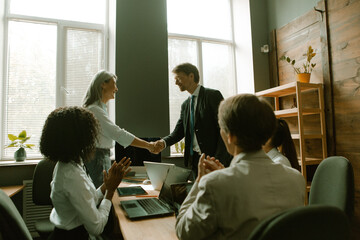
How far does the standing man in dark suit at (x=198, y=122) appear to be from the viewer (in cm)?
250

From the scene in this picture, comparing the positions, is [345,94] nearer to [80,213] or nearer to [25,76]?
[80,213]

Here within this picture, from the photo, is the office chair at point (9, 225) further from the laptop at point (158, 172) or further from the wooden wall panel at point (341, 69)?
the wooden wall panel at point (341, 69)

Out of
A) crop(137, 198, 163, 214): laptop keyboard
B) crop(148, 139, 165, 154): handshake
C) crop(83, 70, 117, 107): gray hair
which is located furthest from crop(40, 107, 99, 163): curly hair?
crop(148, 139, 165, 154): handshake

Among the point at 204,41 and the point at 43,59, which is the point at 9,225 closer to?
the point at 43,59

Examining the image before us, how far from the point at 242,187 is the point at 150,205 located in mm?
795

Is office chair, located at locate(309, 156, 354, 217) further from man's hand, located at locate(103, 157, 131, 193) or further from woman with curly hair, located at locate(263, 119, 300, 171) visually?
man's hand, located at locate(103, 157, 131, 193)

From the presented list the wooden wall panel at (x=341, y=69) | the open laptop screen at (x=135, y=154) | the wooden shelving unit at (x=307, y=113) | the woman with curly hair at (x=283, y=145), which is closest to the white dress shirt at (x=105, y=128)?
the open laptop screen at (x=135, y=154)

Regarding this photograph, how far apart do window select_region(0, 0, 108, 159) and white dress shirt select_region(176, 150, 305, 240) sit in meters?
2.91

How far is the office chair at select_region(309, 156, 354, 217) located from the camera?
1.25 metres

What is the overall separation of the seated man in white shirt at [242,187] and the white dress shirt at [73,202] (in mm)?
483

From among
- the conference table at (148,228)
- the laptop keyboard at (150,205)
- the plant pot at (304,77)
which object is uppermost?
the plant pot at (304,77)

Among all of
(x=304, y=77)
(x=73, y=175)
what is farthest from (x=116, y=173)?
(x=304, y=77)

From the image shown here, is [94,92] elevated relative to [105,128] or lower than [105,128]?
elevated

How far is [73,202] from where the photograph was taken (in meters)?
1.12
